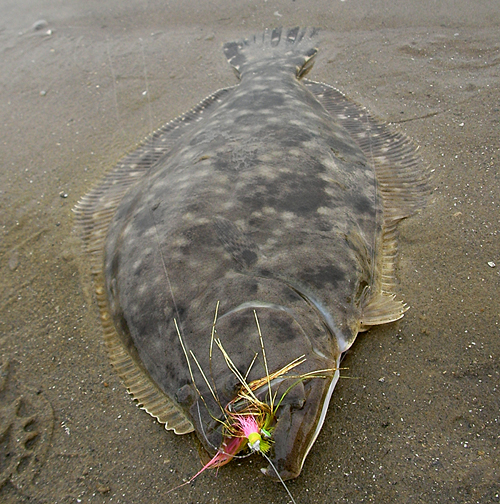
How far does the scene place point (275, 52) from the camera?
418 cm

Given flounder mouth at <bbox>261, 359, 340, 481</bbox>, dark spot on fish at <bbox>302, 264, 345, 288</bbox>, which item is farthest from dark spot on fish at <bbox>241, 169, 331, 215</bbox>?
flounder mouth at <bbox>261, 359, 340, 481</bbox>

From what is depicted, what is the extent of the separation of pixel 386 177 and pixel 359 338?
134 cm

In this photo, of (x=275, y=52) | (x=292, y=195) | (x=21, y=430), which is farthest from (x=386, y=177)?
(x=21, y=430)

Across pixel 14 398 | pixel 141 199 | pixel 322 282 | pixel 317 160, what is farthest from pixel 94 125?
pixel 322 282

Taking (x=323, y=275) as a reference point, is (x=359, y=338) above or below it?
below

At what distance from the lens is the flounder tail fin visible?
3984 mm

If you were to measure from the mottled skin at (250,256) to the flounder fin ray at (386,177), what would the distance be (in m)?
0.12

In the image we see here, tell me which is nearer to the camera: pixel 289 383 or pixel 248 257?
pixel 289 383

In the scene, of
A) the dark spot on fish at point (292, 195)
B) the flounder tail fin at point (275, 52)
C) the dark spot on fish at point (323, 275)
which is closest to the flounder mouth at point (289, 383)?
the dark spot on fish at point (323, 275)

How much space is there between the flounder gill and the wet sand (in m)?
0.18

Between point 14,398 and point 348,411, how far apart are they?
5.53 ft

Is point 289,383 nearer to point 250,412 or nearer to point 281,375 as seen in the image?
point 281,375

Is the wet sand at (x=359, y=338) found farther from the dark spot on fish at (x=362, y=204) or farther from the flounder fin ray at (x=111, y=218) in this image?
the dark spot on fish at (x=362, y=204)

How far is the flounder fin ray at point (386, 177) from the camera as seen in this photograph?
7.95ft
